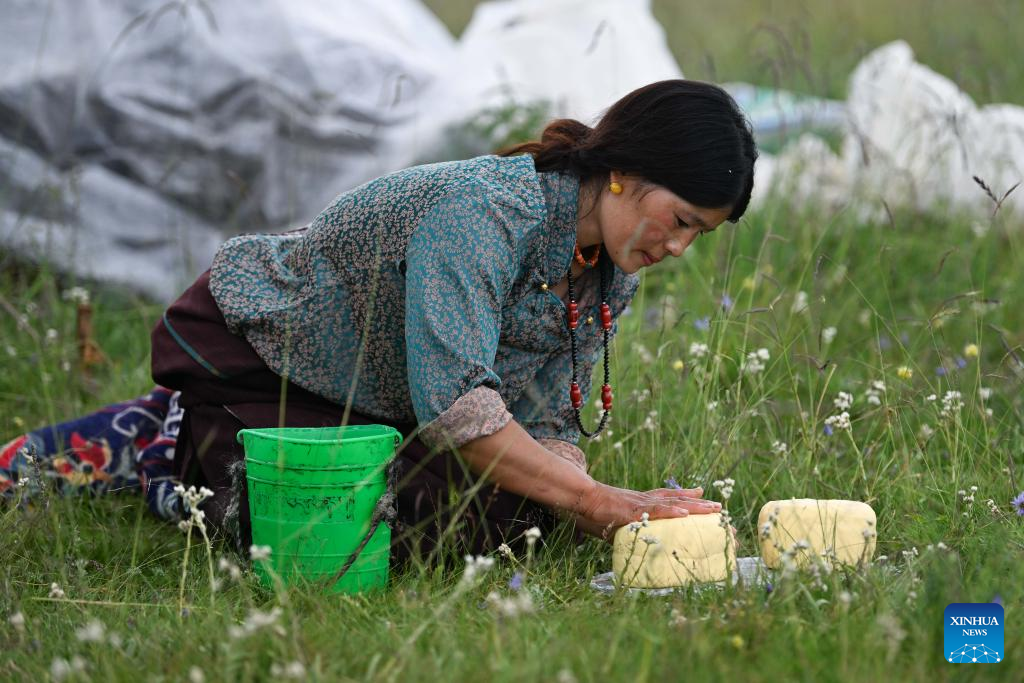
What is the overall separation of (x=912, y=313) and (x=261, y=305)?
2.81 meters

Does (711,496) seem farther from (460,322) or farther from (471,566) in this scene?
(471,566)

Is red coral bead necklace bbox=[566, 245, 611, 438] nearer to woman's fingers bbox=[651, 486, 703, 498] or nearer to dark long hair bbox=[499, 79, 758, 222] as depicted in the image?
dark long hair bbox=[499, 79, 758, 222]

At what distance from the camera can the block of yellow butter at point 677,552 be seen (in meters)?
2.35

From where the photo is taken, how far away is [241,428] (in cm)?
278

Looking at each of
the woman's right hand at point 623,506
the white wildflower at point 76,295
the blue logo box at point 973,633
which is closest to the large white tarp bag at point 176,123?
the white wildflower at point 76,295

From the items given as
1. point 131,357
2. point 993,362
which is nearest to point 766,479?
point 993,362

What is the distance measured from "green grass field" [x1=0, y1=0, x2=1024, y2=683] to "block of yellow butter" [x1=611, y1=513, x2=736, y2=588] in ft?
0.30

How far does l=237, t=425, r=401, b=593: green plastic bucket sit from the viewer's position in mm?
2357

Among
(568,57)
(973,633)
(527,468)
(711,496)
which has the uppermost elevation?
(568,57)

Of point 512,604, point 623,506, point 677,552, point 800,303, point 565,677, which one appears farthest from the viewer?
point 800,303

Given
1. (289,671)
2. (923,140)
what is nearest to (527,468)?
(289,671)

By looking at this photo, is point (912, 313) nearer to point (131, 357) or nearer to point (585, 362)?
point (585, 362)

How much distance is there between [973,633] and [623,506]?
770mm

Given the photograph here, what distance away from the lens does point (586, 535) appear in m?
2.76
